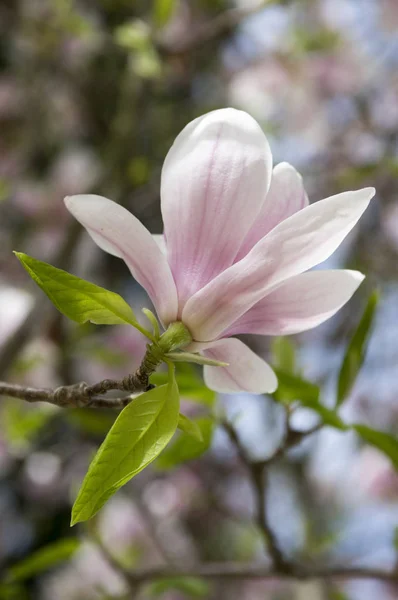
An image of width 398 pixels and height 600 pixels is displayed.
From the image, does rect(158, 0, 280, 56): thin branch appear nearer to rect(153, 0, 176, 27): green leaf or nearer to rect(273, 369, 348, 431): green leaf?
rect(153, 0, 176, 27): green leaf

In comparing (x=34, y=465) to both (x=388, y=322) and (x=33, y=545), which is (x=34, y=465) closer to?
(x=33, y=545)

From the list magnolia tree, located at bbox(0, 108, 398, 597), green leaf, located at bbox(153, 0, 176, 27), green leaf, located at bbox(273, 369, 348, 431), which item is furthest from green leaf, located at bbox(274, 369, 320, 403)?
green leaf, located at bbox(153, 0, 176, 27)

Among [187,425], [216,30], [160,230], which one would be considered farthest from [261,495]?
[160,230]

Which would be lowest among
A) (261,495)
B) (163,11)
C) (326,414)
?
(261,495)

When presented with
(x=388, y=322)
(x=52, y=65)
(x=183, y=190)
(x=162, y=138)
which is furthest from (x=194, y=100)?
(x=183, y=190)

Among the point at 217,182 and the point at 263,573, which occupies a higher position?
the point at 217,182

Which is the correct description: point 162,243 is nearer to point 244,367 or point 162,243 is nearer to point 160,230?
point 244,367
